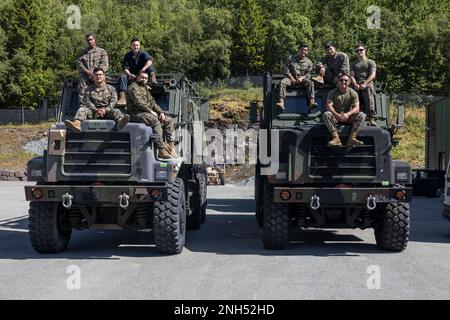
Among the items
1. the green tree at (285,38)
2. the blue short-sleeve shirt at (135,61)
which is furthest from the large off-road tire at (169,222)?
the green tree at (285,38)

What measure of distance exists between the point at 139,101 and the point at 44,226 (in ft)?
7.43

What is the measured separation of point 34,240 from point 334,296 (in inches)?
188

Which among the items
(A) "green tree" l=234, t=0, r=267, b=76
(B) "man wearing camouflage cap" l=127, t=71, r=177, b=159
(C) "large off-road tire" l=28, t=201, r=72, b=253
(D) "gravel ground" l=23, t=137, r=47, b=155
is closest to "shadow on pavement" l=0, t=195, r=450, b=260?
(C) "large off-road tire" l=28, t=201, r=72, b=253

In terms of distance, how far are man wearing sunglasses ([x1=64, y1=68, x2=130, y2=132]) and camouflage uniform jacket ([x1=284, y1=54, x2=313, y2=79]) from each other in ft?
9.98

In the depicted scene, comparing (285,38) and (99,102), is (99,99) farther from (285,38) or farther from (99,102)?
(285,38)

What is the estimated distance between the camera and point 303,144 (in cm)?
970

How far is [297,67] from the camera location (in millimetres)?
11312

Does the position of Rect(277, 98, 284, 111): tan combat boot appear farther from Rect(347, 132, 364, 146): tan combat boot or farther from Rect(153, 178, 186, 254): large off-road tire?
Rect(153, 178, 186, 254): large off-road tire

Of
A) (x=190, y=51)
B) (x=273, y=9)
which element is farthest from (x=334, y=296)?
(x=273, y=9)

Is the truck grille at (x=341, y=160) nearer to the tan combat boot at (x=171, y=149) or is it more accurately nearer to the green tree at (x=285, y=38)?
the tan combat boot at (x=171, y=149)

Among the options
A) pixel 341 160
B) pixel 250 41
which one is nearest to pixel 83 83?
pixel 341 160

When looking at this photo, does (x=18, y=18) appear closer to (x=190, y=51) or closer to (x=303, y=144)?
(x=190, y=51)

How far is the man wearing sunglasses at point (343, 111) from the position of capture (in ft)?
31.2

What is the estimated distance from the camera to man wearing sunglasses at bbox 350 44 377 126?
34.7 ft
